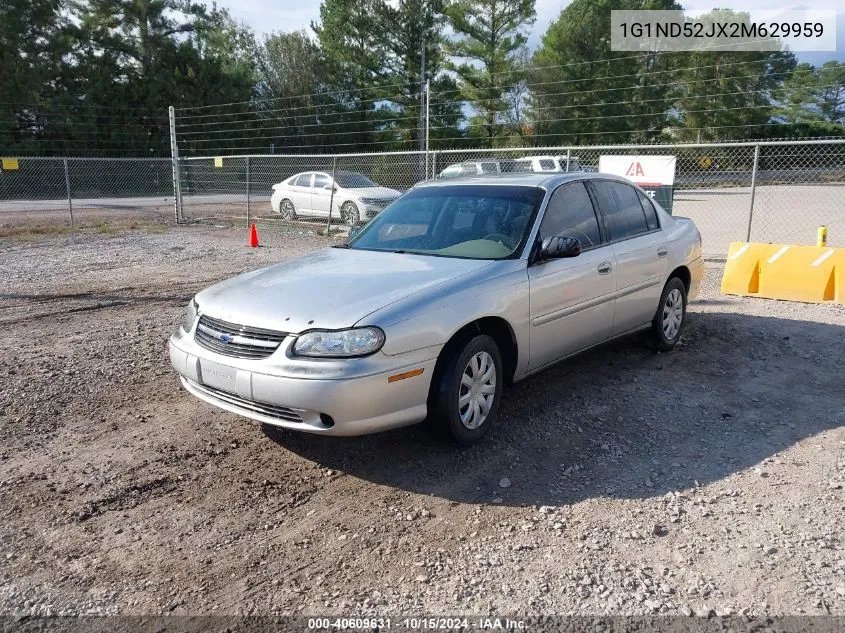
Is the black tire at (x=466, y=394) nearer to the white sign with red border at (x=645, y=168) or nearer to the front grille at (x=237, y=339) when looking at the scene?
the front grille at (x=237, y=339)

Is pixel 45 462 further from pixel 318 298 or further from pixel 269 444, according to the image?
pixel 318 298

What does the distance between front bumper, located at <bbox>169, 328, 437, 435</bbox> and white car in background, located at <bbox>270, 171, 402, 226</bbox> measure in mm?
11233

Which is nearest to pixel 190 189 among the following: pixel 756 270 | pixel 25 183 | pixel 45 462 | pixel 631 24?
pixel 25 183

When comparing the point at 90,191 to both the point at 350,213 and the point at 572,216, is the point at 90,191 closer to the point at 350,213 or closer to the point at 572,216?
the point at 350,213

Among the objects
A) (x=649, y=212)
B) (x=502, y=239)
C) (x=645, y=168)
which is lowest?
(x=502, y=239)

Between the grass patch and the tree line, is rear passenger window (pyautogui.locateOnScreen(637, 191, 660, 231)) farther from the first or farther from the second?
the tree line

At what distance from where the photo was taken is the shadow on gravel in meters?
3.97

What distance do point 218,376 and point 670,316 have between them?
4127 mm

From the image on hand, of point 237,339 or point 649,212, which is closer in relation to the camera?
point 237,339

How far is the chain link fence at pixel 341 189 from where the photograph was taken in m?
16.0

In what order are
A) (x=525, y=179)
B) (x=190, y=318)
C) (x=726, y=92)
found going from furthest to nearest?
(x=726, y=92), (x=525, y=179), (x=190, y=318)

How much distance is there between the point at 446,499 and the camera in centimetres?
377

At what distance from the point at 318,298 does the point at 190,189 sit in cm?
1846

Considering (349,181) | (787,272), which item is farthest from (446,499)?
(349,181)
